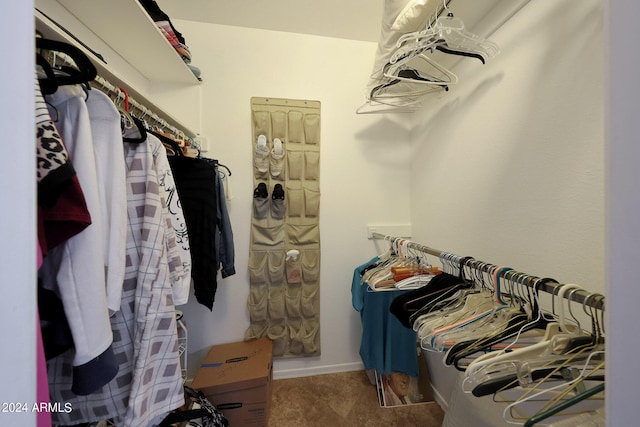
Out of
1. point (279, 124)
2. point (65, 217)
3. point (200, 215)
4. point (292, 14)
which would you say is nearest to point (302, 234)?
point (200, 215)

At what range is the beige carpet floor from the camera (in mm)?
1278

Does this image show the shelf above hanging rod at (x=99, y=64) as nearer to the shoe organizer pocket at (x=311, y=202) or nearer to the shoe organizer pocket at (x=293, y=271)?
the shoe organizer pocket at (x=311, y=202)

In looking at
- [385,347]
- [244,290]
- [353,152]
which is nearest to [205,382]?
[244,290]

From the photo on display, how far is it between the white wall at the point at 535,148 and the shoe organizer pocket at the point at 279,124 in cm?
114

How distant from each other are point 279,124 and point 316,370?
1930 millimetres

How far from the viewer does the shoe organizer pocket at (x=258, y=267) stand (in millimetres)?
1568

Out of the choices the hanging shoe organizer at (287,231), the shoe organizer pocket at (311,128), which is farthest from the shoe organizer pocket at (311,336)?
the shoe organizer pocket at (311,128)

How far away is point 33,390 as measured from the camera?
0.28m

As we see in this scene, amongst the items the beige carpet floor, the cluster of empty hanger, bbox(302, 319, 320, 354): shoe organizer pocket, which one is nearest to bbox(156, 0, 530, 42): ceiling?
the cluster of empty hanger

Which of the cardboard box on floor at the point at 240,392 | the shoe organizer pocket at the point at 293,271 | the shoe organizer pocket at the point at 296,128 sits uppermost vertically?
the shoe organizer pocket at the point at 296,128

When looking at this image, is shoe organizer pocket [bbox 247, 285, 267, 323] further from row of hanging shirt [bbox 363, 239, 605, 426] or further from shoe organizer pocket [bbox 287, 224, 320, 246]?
A: row of hanging shirt [bbox 363, 239, 605, 426]

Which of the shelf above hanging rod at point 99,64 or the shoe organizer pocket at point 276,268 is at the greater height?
the shelf above hanging rod at point 99,64

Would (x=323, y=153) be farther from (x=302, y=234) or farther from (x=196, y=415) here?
(x=196, y=415)

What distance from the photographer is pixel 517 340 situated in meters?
0.63
